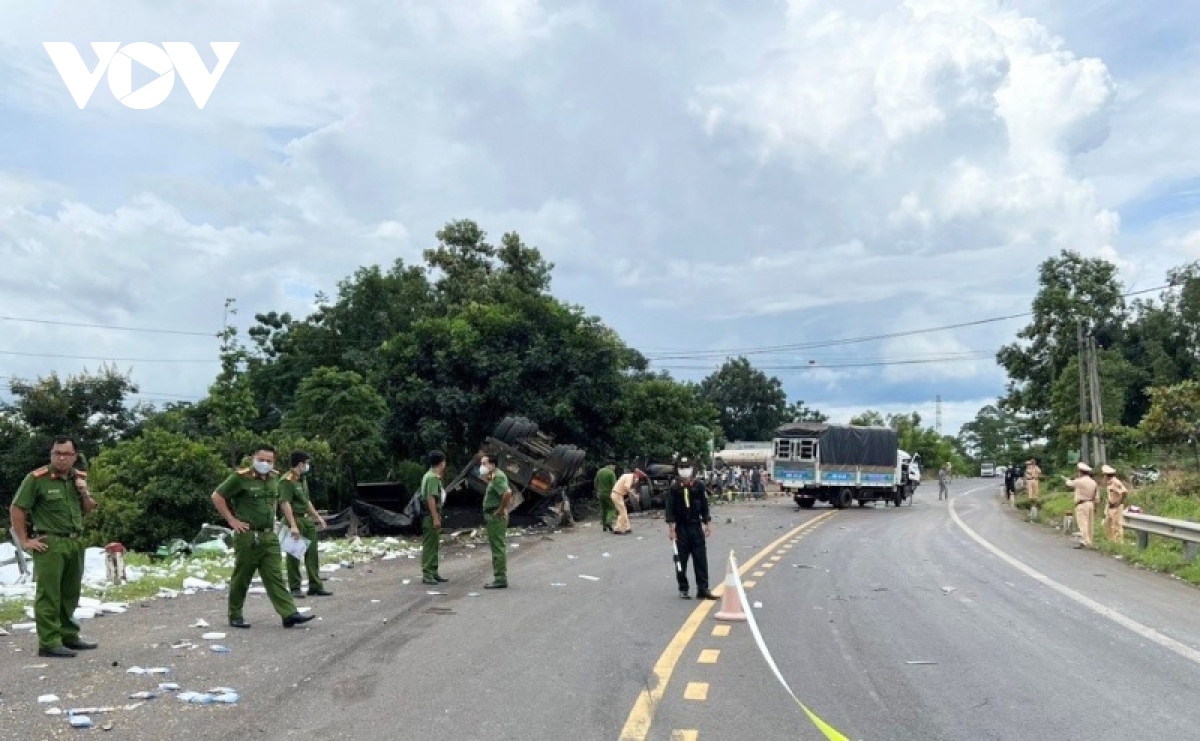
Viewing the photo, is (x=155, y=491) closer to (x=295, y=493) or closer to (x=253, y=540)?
(x=295, y=493)

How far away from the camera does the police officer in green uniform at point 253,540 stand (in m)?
9.99

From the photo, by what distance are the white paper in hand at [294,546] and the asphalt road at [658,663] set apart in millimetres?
660

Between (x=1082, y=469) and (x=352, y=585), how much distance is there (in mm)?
15393

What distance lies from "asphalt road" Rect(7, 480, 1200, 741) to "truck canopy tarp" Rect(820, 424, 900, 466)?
25.5 meters

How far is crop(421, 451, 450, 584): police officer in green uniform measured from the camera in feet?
43.6

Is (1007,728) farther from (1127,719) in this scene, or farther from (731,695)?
(731,695)

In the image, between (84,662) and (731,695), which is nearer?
(731,695)

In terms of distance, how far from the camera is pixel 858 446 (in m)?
41.2

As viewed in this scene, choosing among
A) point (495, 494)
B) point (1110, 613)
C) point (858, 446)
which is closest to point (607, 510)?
point (495, 494)

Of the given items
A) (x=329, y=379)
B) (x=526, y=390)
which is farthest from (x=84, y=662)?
(x=329, y=379)

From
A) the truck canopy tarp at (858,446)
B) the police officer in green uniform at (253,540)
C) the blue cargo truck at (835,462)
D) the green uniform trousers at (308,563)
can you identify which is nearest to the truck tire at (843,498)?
the blue cargo truck at (835,462)

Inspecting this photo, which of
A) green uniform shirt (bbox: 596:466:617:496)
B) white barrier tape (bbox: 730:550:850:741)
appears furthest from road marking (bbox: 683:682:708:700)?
green uniform shirt (bbox: 596:466:617:496)

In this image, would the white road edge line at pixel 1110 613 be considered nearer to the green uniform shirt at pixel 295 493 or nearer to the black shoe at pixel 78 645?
the green uniform shirt at pixel 295 493

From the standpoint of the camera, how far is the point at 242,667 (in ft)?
26.4
